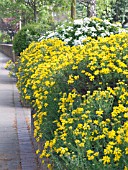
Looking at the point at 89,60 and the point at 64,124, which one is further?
the point at 89,60

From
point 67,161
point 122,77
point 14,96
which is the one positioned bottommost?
point 14,96

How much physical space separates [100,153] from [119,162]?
38 centimetres

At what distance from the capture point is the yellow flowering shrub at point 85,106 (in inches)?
139

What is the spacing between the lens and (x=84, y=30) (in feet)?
35.6

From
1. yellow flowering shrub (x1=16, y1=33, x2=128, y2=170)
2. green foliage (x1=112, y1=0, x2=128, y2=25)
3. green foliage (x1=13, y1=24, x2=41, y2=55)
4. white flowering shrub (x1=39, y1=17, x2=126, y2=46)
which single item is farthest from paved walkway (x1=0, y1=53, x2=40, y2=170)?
green foliage (x1=112, y1=0, x2=128, y2=25)

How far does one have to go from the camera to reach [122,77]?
16.2 ft

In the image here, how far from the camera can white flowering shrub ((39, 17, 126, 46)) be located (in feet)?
35.2

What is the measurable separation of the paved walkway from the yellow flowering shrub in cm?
100

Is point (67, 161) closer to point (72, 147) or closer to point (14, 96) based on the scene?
point (72, 147)

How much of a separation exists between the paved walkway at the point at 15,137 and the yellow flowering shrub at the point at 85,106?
1.00 meters

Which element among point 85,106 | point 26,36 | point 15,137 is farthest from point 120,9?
point 85,106

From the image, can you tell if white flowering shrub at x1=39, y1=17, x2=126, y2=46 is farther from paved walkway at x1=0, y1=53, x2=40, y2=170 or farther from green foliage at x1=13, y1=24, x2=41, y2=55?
green foliage at x1=13, y1=24, x2=41, y2=55

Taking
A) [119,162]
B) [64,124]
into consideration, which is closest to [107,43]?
[64,124]

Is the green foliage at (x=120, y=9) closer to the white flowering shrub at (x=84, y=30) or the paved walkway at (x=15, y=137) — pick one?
the paved walkway at (x=15, y=137)
